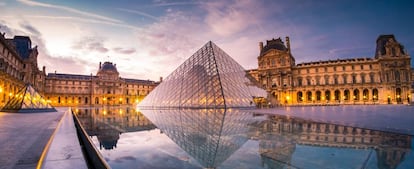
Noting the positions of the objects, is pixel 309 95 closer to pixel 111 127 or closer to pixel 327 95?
pixel 327 95

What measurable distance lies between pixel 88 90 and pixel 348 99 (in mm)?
67466

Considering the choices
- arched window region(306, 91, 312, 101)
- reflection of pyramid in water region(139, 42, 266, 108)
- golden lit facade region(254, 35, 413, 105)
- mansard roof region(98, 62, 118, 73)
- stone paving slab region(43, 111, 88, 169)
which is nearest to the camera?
stone paving slab region(43, 111, 88, 169)

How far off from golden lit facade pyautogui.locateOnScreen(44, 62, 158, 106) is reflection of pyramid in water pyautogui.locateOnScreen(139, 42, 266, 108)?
4420cm

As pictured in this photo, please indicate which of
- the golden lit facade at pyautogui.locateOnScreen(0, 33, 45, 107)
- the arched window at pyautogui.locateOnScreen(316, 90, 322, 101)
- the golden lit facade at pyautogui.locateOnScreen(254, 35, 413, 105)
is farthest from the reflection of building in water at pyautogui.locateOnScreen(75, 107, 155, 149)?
the arched window at pyautogui.locateOnScreen(316, 90, 322, 101)

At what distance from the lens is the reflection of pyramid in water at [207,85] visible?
2173cm

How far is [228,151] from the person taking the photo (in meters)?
3.70

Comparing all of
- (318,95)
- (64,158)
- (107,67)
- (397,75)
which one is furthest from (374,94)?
(107,67)

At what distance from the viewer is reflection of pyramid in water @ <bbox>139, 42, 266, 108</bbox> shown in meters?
21.7

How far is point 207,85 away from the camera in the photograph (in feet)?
73.3

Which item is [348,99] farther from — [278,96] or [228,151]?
[228,151]

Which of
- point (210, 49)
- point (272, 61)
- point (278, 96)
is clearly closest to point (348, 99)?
point (278, 96)

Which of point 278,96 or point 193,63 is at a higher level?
point 193,63

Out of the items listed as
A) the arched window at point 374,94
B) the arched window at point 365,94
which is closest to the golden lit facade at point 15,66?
the arched window at point 365,94

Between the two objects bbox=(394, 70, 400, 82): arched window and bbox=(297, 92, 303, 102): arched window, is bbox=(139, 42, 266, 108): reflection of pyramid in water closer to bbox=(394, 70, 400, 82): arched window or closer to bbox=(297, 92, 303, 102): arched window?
bbox=(297, 92, 303, 102): arched window
